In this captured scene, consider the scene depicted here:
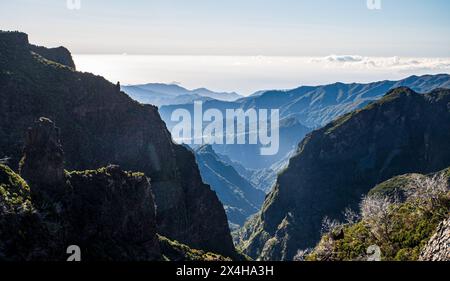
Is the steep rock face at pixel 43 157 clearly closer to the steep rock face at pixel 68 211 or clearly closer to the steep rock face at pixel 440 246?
the steep rock face at pixel 68 211

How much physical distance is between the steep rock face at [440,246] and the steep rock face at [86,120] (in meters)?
108

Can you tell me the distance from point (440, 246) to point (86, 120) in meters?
152

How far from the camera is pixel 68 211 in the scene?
86.4 metres

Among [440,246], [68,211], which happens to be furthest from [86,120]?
[440,246]

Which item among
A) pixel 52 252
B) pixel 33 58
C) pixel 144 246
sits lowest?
pixel 144 246

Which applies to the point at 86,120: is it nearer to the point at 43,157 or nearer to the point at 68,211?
the point at 43,157

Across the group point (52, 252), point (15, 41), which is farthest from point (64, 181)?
point (15, 41)

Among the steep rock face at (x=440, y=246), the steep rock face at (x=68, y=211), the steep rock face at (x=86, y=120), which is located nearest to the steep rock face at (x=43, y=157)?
the steep rock face at (x=68, y=211)

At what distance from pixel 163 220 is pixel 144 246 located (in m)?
71.1

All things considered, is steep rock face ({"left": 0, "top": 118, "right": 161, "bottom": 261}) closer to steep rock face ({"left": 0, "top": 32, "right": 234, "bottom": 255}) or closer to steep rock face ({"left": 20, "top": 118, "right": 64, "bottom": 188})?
steep rock face ({"left": 20, "top": 118, "right": 64, "bottom": 188})

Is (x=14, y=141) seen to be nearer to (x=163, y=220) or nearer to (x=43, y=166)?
(x=43, y=166)

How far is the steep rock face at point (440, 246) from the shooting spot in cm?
3647

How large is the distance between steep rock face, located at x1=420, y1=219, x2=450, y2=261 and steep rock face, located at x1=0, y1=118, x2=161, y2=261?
5444 centimetres

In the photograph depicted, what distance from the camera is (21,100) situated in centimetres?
14600
